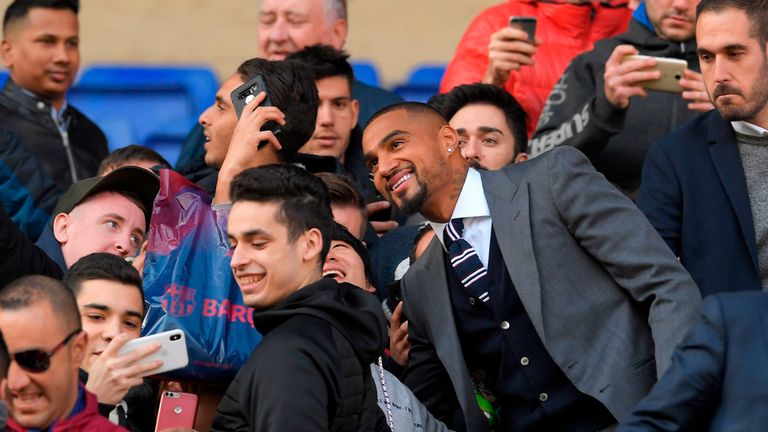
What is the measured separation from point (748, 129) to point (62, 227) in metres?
2.35

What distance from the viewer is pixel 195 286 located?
15.8 feet

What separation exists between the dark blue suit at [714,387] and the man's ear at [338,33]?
3.58 meters

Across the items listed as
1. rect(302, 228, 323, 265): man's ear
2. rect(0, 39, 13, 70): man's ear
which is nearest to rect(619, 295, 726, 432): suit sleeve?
rect(302, 228, 323, 265): man's ear


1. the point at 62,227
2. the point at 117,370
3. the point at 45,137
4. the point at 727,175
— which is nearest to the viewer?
the point at 117,370

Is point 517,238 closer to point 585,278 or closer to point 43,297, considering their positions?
point 585,278

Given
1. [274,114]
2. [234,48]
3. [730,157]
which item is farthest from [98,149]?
[730,157]

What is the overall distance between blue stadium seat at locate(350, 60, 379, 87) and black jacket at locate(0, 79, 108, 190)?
1.95m

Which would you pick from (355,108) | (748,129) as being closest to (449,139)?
(748,129)

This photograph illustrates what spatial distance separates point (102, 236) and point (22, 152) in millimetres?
1354

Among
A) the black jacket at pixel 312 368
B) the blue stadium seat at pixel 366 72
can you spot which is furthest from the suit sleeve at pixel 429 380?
the blue stadium seat at pixel 366 72

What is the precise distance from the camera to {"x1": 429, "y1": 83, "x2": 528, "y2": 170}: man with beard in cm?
644

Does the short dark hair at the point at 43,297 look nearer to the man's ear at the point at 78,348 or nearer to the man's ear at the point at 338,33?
the man's ear at the point at 78,348

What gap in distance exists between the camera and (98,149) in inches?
293

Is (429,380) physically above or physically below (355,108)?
below
